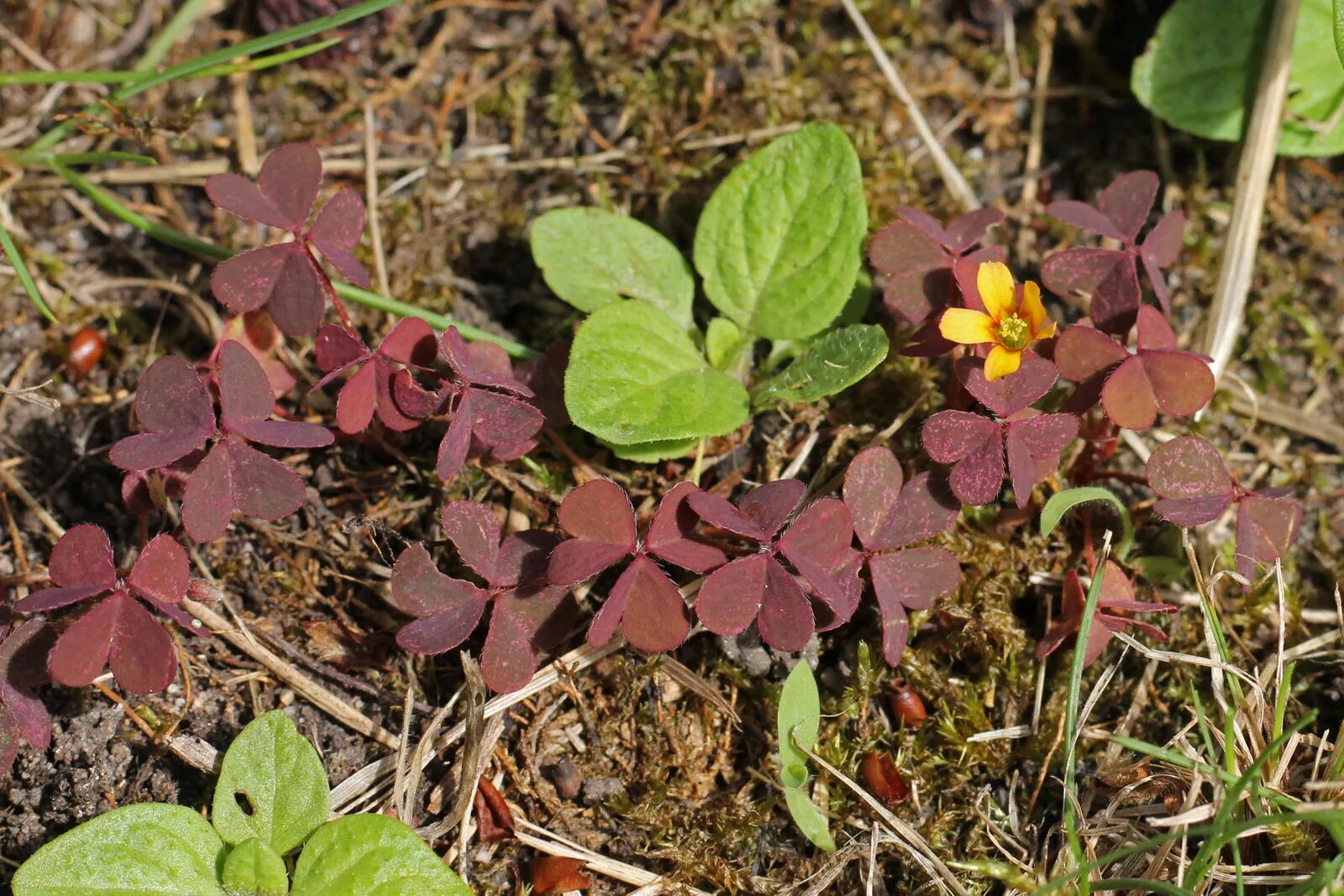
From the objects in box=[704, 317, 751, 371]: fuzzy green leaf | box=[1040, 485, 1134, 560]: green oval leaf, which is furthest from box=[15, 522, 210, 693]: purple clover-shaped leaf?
box=[1040, 485, 1134, 560]: green oval leaf

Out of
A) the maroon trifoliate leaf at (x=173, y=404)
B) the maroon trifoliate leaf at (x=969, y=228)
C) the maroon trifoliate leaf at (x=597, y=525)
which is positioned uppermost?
the maroon trifoliate leaf at (x=173, y=404)

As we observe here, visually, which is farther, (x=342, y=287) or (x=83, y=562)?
(x=342, y=287)

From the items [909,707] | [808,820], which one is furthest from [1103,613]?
[808,820]

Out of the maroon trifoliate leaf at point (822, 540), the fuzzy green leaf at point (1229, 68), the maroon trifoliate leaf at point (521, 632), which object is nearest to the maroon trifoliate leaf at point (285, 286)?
the maroon trifoliate leaf at point (521, 632)

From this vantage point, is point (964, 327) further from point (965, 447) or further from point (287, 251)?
point (287, 251)

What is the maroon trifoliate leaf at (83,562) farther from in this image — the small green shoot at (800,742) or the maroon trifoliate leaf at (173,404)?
the small green shoot at (800,742)

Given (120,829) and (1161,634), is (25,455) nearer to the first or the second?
(120,829)

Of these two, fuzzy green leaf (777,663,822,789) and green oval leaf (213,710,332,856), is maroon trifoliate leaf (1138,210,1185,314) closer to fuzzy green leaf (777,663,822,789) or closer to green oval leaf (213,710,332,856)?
fuzzy green leaf (777,663,822,789)
